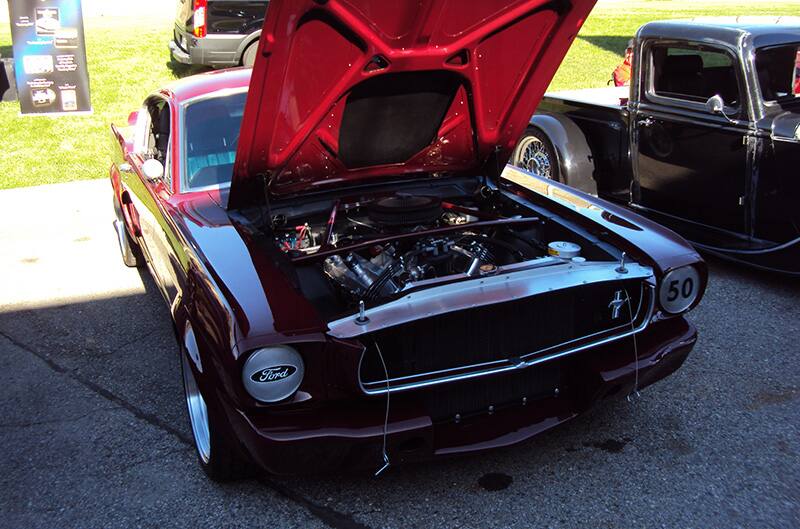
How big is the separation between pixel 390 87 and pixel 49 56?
297 inches

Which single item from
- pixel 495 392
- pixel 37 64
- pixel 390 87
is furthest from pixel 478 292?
pixel 37 64

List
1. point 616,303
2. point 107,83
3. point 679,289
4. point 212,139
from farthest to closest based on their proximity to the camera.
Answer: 1. point 107,83
2. point 212,139
3. point 679,289
4. point 616,303

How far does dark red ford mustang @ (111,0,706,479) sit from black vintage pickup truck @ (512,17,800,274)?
5.26 feet

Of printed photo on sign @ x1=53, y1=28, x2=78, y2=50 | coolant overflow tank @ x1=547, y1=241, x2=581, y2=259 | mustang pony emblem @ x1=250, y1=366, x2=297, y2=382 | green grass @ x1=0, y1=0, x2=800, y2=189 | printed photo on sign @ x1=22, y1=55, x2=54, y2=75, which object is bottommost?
green grass @ x1=0, y1=0, x2=800, y2=189

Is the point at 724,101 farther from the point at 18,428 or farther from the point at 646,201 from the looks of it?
the point at 18,428

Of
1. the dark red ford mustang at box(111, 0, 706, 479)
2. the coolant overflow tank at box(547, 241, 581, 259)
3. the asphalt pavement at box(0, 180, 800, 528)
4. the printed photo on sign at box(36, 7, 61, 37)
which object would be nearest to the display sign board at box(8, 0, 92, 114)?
the printed photo on sign at box(36, 7, 61, 37)

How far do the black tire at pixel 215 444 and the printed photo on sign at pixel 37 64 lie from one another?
24.8ft

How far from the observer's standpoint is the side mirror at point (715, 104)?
4863 millimetres

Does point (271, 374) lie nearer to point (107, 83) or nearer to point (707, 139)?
point (707, 139)

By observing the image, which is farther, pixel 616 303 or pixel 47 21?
pixel 47 21

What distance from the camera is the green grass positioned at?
891 centimetres

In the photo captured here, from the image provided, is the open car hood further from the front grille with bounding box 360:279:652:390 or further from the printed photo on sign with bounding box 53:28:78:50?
the printed photo on sign with bounding box 53:28:78:50

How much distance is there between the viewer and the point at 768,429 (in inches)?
130

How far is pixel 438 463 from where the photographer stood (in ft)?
10.0
